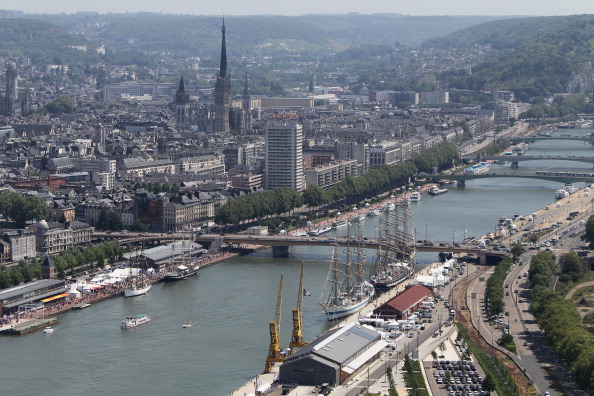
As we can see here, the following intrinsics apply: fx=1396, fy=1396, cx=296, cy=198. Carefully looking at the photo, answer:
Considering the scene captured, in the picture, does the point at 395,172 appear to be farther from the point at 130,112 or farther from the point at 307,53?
the point at 307,53

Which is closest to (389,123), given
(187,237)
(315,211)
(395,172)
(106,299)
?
(395,172)

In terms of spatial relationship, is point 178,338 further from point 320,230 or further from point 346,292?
point 320,230

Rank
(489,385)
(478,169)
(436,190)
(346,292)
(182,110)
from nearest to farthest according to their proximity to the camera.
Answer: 1. (489,385)
2. (346,292)
3. (436,190)
4. (478,169)
5. (182,110)

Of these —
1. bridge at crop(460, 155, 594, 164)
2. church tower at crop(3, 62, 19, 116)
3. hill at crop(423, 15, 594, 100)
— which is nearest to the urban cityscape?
bridge at crop(460, 155, 594, 164)

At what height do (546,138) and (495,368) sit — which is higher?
(495,368)

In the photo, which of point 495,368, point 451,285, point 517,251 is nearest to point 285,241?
point 517,251

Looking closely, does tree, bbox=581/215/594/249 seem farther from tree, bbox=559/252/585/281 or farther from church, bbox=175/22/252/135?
church, bbox=175/22/252/135

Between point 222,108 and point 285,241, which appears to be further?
point 222,108

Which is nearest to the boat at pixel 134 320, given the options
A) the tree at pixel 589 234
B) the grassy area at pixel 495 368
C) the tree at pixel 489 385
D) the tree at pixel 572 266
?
the grassy area at pixel 495 368

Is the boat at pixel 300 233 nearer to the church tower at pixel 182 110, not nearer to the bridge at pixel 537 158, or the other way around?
the bridge at pixel 537 158
